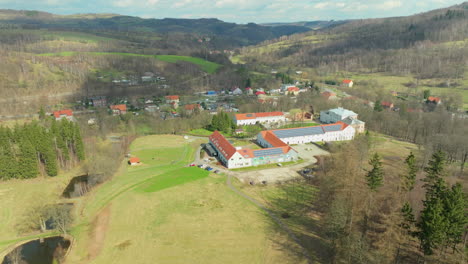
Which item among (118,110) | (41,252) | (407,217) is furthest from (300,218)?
(118,110)

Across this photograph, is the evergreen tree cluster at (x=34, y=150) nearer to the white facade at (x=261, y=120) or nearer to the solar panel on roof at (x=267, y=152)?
the solar panel on roof at (x=267, y=152)

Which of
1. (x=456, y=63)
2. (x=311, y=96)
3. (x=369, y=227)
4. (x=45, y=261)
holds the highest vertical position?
(x=456, y=63)

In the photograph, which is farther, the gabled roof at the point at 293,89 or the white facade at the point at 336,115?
the gabled roof at the point at 293,89

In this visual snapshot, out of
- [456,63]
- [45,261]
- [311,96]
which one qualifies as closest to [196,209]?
[45,261]

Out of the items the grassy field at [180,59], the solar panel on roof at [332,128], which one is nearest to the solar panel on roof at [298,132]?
the solar panel on roof at [332,128]

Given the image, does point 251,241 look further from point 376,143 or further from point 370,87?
point 370,87

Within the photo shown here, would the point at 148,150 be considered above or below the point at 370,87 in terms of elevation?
below

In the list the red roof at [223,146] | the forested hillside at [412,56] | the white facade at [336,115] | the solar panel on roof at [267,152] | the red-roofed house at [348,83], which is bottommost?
the solar panel on roof at [267,152]
